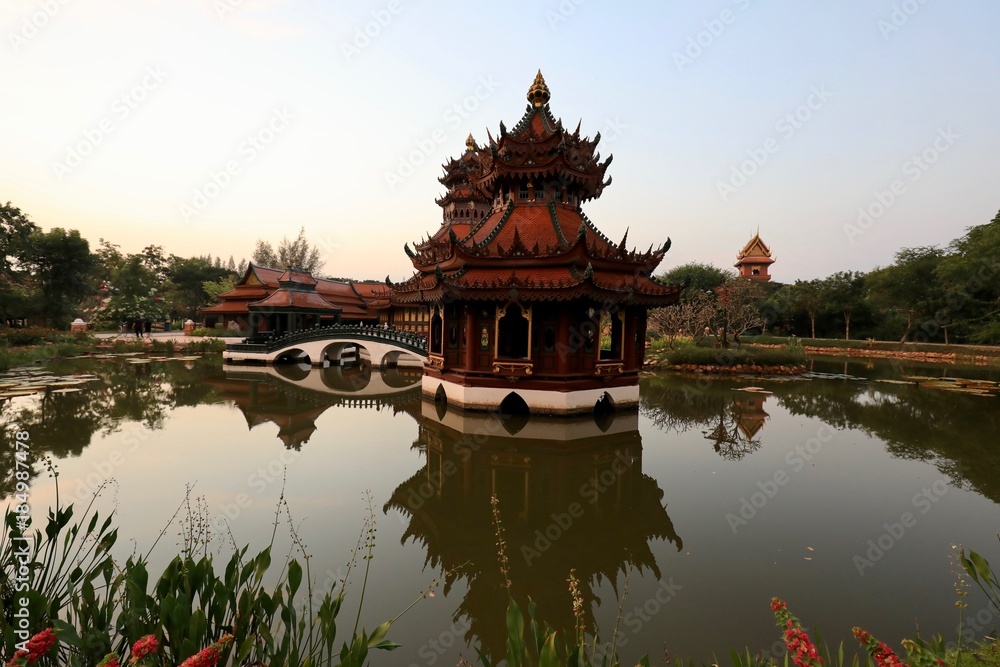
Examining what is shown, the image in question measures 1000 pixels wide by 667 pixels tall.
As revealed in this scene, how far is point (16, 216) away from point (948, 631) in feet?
179

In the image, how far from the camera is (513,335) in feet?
56.1

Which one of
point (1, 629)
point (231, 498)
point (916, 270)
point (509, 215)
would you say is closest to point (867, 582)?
point (1, 629)

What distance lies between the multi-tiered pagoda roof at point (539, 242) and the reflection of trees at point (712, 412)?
4.19 meters

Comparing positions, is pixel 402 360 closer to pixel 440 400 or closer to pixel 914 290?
pixel 440 400

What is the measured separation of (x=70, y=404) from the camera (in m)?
15.2

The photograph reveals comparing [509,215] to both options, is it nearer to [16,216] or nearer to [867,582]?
[867,582]

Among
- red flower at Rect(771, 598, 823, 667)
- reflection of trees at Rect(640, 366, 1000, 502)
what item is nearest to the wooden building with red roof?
reflection of trees at Rect(640, 366, 1000, 502)

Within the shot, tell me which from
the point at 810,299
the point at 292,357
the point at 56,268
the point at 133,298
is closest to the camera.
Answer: the point at 292,357

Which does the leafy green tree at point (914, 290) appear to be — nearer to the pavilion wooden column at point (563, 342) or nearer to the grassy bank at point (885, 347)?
the grassy bank at point (885, 347)

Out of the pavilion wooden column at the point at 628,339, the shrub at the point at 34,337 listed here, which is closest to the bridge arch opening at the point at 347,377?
the pavilion wooden column at the point at 628,339

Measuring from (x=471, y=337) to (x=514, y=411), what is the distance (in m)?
2.96

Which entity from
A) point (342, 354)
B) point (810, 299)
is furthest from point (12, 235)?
point (810, 299)

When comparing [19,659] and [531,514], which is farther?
[531,514]

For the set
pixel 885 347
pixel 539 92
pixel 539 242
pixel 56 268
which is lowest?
pixel 885 347
